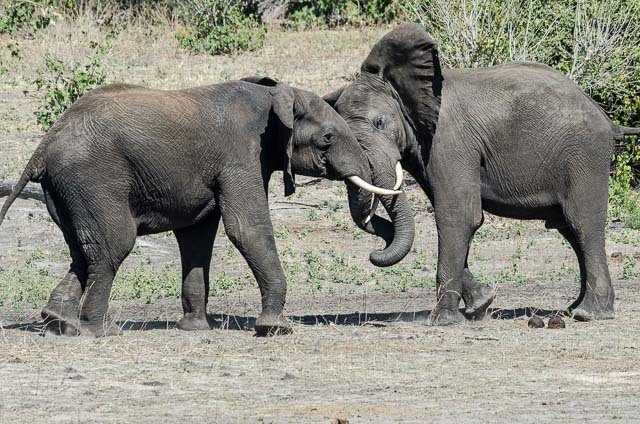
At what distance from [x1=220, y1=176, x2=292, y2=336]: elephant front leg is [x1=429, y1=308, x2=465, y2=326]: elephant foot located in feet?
4.35

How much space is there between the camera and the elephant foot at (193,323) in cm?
1150

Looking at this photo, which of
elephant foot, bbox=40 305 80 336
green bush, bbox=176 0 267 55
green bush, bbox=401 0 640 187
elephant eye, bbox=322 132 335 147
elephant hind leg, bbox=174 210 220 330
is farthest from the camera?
green bush, bbox=176 0 267 55

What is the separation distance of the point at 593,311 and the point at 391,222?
5.80ft

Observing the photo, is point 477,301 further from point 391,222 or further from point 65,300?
point 65,300

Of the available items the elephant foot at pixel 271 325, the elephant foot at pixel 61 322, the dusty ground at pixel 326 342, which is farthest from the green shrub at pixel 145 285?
the elephant foot at pixel 271 325

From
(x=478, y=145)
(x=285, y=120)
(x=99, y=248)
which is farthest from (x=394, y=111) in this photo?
(x=99, y=248)

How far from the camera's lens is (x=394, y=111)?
1188cm

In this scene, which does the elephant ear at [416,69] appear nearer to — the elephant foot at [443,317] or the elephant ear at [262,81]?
the elephant ear at [262,81]

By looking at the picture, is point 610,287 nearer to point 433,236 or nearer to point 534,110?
point 534,110

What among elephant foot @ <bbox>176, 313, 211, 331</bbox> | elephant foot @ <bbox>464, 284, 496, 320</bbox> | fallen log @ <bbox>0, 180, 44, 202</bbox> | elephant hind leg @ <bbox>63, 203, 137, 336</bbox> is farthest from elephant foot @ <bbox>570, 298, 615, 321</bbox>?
fallen log @ <bbox>0, 180, 44, 202</bbox>

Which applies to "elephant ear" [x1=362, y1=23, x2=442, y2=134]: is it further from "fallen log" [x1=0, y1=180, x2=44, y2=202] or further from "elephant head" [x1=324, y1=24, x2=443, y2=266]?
"fallen log" [x1=0, y1=180, x2=44, y2=202]

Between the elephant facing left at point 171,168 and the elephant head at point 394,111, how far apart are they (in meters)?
0.35

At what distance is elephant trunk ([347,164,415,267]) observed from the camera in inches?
456

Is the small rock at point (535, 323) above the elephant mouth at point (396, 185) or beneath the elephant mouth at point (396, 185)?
beneath
